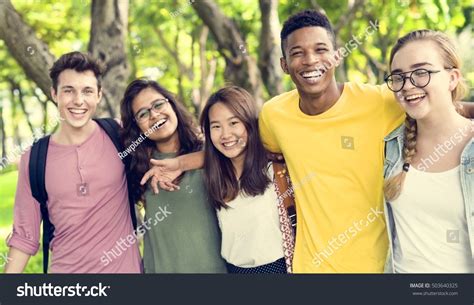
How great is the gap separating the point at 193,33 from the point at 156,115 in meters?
9.67

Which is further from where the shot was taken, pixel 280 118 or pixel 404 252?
pixel 280 118

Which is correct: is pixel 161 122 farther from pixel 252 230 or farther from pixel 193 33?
pixel 193 33

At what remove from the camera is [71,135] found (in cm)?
319

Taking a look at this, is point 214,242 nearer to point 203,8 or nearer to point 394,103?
point 394,103

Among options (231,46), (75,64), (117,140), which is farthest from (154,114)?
(231,46)

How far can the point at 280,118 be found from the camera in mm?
3082

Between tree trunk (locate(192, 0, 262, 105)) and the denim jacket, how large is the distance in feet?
10.7

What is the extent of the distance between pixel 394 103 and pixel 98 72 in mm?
1526

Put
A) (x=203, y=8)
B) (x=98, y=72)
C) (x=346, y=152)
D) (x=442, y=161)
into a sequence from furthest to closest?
(x=203, y=8) < (x=98, y=72) < (x=346, y=152) < (x=442, y=161)

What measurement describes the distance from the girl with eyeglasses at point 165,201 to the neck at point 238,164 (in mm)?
187

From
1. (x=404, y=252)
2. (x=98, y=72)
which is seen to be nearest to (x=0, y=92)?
(x=98, y=72)

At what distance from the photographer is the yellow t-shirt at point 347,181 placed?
9.42 feet

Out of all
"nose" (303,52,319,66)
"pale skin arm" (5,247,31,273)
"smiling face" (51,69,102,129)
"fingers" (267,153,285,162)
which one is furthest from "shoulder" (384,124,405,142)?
"pale skin arm" (5,247,31,273)

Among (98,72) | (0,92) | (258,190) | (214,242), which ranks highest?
(0,92)
